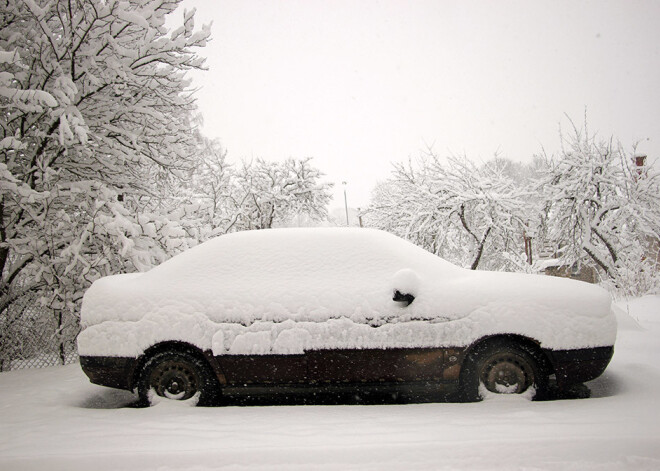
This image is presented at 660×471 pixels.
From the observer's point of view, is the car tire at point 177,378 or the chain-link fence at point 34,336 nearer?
the car tire at point 177,378

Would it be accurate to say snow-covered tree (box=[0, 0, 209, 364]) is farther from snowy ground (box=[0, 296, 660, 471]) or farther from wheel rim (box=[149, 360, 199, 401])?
snowy ground (box=[0, 296, 660, 471])

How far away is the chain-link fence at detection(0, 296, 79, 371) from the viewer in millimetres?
5277

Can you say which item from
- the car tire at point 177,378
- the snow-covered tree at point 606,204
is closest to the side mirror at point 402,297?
the car tire at point 177,378

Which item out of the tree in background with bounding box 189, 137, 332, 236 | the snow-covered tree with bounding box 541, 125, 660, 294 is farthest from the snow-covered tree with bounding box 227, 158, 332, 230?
the snow-covered tree with bounding box 541, 125, 660, 294

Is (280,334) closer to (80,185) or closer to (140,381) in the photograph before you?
(140,381)

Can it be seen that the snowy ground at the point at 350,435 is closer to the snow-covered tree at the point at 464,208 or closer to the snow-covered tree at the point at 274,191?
the snow-covered tree at the point at 464,208

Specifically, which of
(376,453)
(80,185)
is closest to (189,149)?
(80,185)

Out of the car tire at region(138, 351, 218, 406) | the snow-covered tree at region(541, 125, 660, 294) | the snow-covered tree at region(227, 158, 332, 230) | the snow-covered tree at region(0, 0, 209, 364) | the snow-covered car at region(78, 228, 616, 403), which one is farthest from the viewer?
the snow-covered tree at region(227, 158, 332, 230)

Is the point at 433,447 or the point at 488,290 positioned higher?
the point at 488,290

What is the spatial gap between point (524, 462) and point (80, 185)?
19.7 ft

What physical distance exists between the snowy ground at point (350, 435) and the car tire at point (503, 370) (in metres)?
0.13

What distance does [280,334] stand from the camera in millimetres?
3234

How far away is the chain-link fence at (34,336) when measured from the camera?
528cm

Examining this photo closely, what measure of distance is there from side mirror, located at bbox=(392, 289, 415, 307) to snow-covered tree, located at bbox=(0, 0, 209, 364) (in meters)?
3.57
